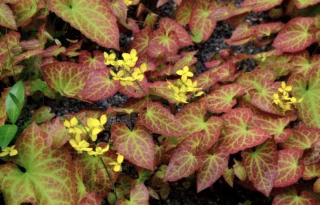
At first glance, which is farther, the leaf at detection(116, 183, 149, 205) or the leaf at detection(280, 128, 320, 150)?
the leaf at detection(280, 128, 320, 150)

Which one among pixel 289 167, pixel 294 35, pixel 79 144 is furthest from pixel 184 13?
pixel 79 144

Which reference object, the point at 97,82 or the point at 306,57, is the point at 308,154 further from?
the point at 97,82

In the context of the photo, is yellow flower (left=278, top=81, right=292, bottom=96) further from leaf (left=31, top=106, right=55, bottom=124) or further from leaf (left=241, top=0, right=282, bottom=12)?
leaf (left=31, top=106, right=55, bottom=124)

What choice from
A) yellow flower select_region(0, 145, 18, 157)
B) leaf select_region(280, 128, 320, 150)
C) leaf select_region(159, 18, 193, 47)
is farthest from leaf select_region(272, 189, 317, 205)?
yellow flower select_region(0, 145, 18, 157)

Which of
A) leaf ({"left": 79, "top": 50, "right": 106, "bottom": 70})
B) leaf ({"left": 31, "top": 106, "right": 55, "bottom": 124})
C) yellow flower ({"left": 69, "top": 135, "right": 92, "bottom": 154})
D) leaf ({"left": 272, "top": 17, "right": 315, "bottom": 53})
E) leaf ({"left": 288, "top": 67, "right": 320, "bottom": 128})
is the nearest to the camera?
yellow flower ({"left": 69, "top": 135, "right": 92, "bottom": 154})

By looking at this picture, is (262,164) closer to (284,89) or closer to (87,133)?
(284,89)

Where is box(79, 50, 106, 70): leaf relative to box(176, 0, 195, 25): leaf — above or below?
below

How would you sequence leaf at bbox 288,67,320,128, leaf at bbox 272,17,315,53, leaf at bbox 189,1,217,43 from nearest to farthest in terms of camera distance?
leaf at bbox 288,67,320,128 → leaf at bbox 272,17,315,53 → leaf at bbox 189,1,217,43
